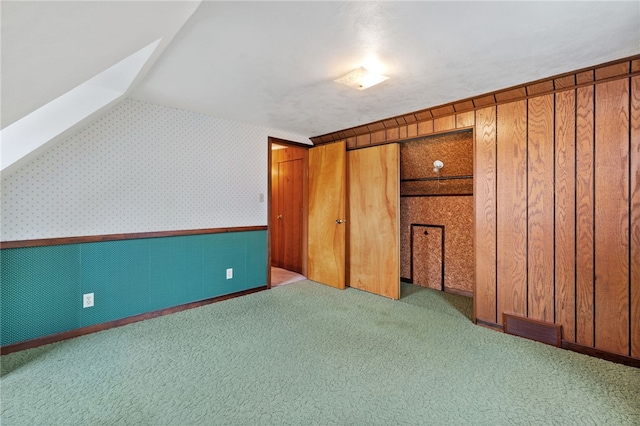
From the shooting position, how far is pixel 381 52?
1998 mm

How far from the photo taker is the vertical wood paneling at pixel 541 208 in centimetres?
248

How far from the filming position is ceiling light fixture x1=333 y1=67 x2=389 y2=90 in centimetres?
222

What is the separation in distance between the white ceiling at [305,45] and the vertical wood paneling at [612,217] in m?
0.37

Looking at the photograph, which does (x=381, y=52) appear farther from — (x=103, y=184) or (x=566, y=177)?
(x=103, y=184)

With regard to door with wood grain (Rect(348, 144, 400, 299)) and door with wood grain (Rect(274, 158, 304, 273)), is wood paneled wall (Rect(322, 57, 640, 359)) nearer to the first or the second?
door with wood grain (Rect(348, 144, 400, 299))

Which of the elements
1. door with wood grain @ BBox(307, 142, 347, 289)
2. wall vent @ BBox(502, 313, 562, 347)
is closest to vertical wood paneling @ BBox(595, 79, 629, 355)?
wall vent @ BBox(502, 313, 562, 347)

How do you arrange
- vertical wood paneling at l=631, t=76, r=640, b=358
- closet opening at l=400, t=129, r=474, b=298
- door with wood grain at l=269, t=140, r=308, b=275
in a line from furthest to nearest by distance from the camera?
door with wood grain at l=269, t=140, r=308, b=275
closet opening at l=400, t=129, r=474, b=298
vertical wood paneling at l=631, t=76, r=640, b=358

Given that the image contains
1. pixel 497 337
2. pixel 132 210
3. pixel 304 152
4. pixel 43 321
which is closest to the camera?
pixel 43 321

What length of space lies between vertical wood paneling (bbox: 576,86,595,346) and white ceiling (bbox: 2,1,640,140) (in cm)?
36

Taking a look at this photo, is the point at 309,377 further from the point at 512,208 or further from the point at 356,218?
the point at 356,218

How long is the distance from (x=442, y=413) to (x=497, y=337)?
51.1 inches

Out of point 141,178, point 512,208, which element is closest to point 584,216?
point 512,208

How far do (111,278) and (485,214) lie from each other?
364cm

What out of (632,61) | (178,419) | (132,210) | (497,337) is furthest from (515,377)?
(132,210)
